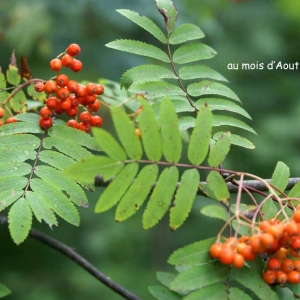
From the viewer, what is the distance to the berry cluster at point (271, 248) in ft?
4.25

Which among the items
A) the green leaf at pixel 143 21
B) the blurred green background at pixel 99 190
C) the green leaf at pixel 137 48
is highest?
the green leaf at pixel 143 21

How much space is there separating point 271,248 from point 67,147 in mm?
739

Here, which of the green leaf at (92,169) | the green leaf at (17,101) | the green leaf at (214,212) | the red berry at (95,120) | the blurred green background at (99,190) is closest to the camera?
the green leaf at (92,169)

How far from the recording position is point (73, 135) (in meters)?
1.82

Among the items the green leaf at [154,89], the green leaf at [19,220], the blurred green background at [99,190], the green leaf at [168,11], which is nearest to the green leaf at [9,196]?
the green leaf at [19,220]

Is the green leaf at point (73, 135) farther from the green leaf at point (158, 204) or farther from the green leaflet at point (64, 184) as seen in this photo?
the green leaf at point (158, 204)

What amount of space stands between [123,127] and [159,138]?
133 millimetres

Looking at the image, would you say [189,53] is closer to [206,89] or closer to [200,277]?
[206,89]

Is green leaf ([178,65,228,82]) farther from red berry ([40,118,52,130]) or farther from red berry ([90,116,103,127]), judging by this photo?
red berry ([40,118,52,130])

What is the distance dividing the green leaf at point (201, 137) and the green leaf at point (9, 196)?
0.50m

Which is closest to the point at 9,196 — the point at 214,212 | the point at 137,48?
the point at 214,212

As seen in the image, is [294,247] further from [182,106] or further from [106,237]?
[106,237]

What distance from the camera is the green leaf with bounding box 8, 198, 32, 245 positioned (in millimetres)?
1425

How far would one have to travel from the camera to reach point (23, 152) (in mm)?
1760
